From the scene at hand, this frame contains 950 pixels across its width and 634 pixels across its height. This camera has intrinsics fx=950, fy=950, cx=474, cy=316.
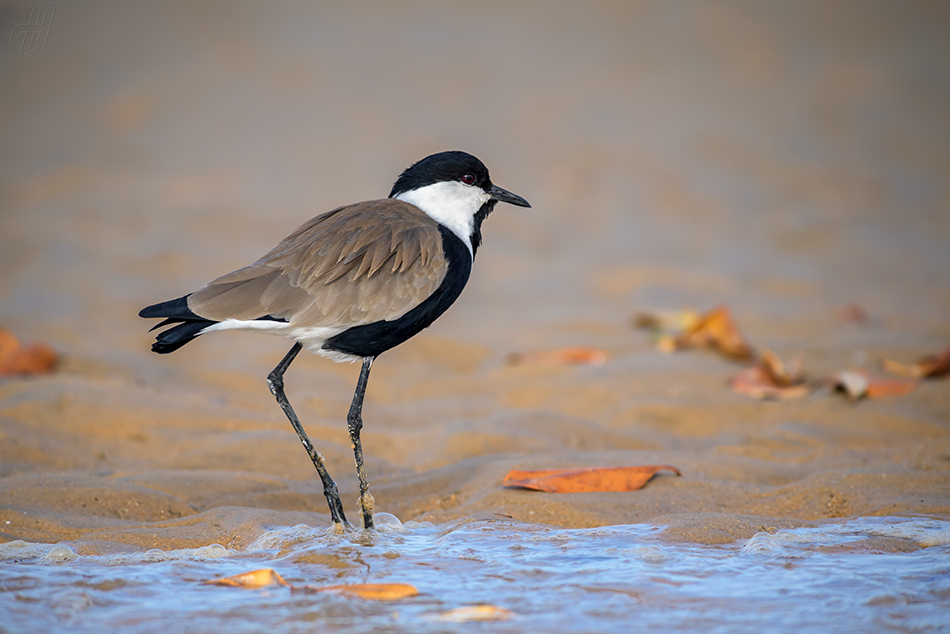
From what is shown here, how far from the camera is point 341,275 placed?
15.1 feet

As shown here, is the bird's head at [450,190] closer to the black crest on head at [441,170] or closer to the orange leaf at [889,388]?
the black crest on head at [441,170]

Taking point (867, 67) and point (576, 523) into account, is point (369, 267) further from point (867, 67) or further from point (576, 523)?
point (867, 67)

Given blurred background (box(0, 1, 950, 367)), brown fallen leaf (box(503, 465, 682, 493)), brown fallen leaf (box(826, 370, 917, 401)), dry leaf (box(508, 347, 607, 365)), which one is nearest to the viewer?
brown fallen leaf (box(503, 465, 682, 493))

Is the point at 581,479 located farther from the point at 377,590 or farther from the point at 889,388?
the point at 889,388

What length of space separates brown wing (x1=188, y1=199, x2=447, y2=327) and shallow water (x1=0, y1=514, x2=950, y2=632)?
102 centimetres

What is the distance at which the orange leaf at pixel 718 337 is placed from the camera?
7562mm

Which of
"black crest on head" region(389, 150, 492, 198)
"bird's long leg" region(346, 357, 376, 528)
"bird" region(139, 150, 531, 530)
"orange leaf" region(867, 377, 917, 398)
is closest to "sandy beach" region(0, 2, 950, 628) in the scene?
"orange leaf" region(867, 377, 917, 398)

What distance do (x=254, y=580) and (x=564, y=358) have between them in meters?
4.68

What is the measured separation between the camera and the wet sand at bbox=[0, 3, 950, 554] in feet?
16.3

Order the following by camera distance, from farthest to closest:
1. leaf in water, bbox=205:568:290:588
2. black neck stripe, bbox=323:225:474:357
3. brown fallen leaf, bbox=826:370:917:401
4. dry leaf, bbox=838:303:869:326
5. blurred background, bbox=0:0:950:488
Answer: blurred background, bbox=0:0:950:488, dry leaf, bbox=838:303:869:326, brown fallen leaf, bbox=826:370:917:401, black neck stripe, bbox=323:225:474:357, leaf in water, bbox=205:568:290:588

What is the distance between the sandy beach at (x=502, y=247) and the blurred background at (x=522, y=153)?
5cm

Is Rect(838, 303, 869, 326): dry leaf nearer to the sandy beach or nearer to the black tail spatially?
the sandy beach

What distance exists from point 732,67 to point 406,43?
4.80 m

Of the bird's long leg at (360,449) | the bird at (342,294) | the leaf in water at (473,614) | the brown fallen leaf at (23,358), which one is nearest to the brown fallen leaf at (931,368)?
the bird at (342,294)
